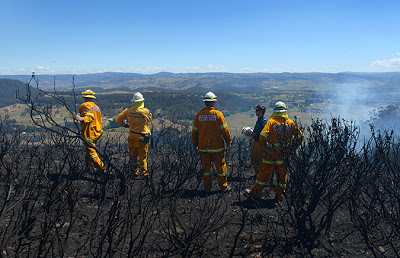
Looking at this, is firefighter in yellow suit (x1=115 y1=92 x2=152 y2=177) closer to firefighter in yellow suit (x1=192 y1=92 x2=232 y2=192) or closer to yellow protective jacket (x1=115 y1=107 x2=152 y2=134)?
yellow protective jacket (x1=115 y1=107 x2=152 y2=134)

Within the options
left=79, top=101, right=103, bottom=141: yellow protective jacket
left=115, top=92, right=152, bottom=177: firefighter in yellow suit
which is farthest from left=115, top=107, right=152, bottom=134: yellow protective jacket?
left=79, top=101, right=103, bottom=141: yellow protective jacket

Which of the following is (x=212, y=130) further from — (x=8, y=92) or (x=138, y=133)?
(x=8, y=92)

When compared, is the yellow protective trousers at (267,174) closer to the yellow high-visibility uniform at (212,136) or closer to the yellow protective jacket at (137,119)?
the yellow high-visibility uniform at (212,136)

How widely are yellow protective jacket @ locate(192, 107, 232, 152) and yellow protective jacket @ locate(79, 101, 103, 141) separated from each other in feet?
7.40

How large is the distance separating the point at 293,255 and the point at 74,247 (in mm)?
2424

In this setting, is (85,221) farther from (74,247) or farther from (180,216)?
(180,216)

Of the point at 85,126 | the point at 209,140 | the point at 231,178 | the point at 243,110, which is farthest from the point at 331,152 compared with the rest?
the point at 243,110

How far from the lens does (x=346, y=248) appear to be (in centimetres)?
285

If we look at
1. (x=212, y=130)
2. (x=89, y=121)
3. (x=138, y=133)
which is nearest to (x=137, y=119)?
(x=138, y=133)

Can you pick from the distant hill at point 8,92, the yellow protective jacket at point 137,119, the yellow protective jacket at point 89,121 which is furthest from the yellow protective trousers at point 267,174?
the distant hill at point 8,92

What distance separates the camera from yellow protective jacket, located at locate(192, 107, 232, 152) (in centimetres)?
438

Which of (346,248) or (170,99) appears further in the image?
(170,99)

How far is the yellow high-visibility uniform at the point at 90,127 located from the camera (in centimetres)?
486

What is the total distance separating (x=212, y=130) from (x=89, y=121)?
2507 millimetres
